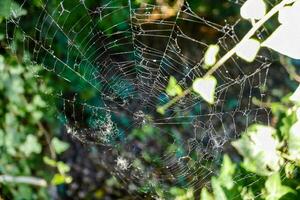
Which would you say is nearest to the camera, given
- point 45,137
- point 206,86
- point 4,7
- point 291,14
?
point 291,14

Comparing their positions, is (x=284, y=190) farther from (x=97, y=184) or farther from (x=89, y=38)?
(x=97, y=184)

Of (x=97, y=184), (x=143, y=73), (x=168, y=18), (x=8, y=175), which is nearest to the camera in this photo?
(x=143, y=73)

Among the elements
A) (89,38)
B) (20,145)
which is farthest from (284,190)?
(20,145)

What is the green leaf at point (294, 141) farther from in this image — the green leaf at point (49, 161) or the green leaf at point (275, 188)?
the green leaf at point (49, 161)

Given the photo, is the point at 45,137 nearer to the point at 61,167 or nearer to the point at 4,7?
the point at 61,167

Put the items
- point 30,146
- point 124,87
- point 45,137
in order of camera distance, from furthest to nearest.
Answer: point 45,137
point 30,146
point 124,87

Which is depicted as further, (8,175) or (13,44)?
(8,175)

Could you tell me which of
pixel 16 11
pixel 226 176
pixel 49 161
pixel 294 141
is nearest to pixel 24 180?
pixel 49 161
